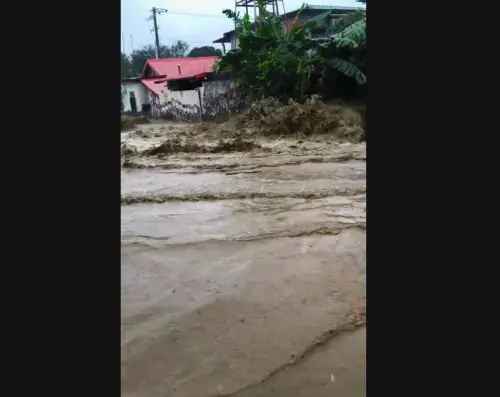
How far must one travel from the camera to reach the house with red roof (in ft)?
62.3

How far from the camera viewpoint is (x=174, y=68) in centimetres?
2194

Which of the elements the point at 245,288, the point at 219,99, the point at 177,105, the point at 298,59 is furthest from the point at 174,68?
the point at 245,288

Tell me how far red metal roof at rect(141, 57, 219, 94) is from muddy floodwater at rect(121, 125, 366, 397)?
1377 cm

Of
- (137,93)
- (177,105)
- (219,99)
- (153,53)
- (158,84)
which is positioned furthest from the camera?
(153,53)

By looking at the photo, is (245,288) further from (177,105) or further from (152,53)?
(152,53)

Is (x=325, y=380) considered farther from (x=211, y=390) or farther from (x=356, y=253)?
(x=356, y=253)

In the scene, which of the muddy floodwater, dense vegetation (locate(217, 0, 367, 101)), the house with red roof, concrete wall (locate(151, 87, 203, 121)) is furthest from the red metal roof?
the muddy floodwater

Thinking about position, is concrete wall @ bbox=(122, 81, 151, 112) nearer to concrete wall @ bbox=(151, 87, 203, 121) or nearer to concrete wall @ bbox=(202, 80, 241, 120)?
concrete wall @ bbox=(151, 87, 203, 121)

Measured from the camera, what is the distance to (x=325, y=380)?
2.45m

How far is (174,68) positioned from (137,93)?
7.44ft

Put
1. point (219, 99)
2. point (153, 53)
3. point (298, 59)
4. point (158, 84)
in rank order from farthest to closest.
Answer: point (153, 53)
point (158, 84)
point (219, 99)
point (298, 59)

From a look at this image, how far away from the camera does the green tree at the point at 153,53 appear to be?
2789 cm

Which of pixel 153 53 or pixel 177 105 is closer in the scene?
pixel 177 105

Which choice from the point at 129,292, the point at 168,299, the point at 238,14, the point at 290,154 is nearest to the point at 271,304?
the point at 168,299
